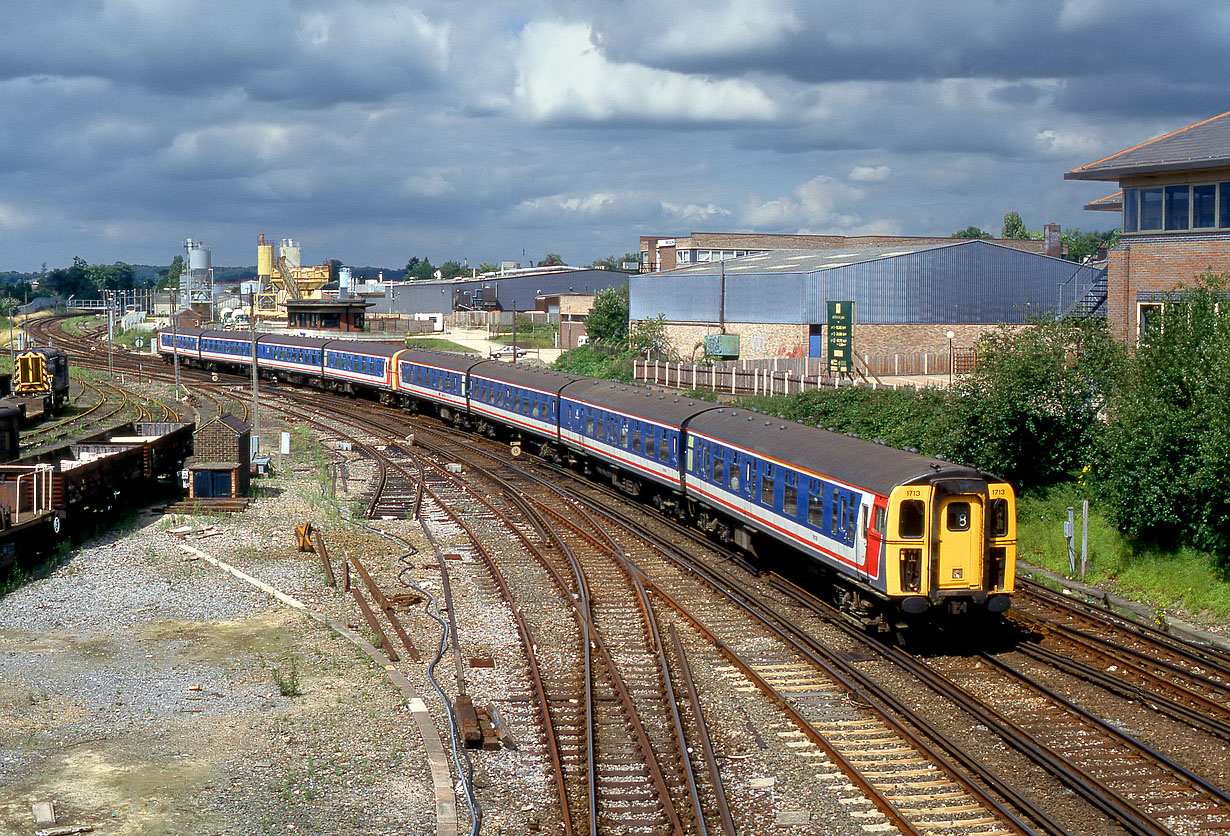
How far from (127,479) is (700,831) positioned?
21609 mm

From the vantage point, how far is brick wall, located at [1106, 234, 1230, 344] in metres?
31.2

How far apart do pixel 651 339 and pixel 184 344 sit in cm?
3551

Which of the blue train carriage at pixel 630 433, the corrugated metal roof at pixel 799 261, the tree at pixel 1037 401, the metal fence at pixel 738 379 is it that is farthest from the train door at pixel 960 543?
the corrugated metal roof at pixel 799 261

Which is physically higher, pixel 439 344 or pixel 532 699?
pixel 439 344

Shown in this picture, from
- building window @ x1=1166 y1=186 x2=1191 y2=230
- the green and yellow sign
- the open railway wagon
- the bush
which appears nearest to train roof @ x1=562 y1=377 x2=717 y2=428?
the open railway wagon

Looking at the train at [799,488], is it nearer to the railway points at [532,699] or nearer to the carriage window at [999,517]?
the carriage window at [999,517]

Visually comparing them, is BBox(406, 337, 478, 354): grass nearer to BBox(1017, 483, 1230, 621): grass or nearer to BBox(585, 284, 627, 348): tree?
BBox(585, 284, 627, 348): tree

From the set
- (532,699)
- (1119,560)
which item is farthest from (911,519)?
(1119,560)

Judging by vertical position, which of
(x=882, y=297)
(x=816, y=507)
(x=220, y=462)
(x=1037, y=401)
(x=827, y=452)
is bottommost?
(x=220, y=462)

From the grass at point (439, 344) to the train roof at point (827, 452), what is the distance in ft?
214

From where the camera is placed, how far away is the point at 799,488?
21.4 meters

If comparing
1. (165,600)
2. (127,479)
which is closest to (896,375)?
(127,479)

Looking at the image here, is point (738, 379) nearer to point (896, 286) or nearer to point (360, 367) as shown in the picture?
point (896, 286)

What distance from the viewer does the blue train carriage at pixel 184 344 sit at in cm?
8325
